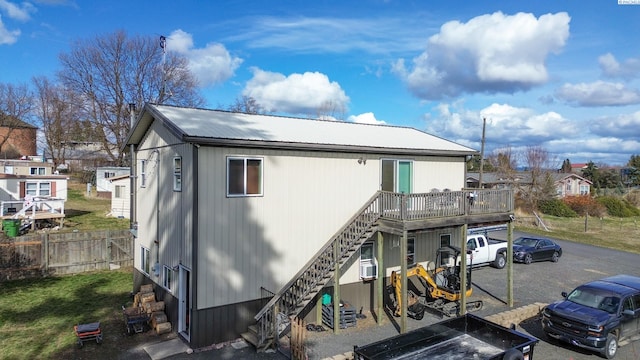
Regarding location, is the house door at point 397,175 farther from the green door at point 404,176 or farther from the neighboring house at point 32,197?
the neighboring house at point 32,197

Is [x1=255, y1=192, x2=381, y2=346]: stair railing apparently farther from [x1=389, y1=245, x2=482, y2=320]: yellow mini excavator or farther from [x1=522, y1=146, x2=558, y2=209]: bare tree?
[x1=522, y1=146, x2=558, y2=209]: bare tree

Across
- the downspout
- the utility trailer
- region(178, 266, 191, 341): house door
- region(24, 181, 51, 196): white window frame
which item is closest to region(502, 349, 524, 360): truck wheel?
the utility trailer

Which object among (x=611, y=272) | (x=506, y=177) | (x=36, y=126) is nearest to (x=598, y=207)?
(x=506, y=177)

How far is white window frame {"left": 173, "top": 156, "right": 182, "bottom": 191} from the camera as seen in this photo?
503 inches

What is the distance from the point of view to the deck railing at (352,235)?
12094 millimetres

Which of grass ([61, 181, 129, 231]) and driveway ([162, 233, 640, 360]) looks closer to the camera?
driveway ([162, 233, 640, 360])

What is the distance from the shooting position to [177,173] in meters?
13.0

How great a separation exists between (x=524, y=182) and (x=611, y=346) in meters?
45.6

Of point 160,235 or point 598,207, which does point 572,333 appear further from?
point 598,207

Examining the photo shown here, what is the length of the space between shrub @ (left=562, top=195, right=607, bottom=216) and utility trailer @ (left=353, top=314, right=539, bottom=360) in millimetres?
45494

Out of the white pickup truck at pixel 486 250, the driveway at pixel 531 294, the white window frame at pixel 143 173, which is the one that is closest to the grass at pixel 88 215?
the white window frame at pixel 143 173

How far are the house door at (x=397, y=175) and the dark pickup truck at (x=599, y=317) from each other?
20.7ft

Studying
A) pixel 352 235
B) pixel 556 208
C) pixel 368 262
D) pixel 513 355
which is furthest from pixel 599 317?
pixel 556 208

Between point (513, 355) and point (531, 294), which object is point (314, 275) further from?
point (531, 294)
